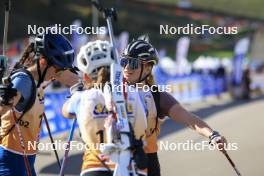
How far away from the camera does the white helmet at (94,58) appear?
12.9ft

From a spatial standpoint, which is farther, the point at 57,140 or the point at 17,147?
the point at 57,140

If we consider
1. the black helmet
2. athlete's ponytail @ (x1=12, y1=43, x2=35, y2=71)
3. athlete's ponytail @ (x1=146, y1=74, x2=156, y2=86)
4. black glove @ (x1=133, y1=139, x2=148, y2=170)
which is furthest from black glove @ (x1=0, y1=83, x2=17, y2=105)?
athlete's ponytail @ (x1=146, y1=74, x2=156, y2=86)

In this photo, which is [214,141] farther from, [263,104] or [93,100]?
[263,104]

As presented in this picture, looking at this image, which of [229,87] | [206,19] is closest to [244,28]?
[206,19]

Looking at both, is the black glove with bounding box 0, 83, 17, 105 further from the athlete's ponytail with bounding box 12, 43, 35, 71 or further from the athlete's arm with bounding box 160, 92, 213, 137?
the athlete's arm with bounding box 160, 92, 213, 137

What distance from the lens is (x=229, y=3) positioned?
105 m

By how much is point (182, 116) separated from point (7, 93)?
1.46 m

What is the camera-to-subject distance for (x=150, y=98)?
15.8 feet

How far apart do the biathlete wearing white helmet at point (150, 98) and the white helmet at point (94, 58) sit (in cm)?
75

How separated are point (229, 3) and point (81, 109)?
103211mm

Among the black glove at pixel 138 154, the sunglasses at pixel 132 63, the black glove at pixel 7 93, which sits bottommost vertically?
the black glove at pixel 138 154

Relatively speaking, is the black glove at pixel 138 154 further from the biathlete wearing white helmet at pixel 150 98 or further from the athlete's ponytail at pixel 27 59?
the athlete's ponytail at pixel 27 59

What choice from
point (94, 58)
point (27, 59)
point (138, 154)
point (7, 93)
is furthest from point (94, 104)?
point (27, 59)

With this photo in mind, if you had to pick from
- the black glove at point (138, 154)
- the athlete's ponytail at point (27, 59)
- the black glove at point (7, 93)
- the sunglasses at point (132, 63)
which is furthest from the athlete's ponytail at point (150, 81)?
the black glove at point (7, 93)
